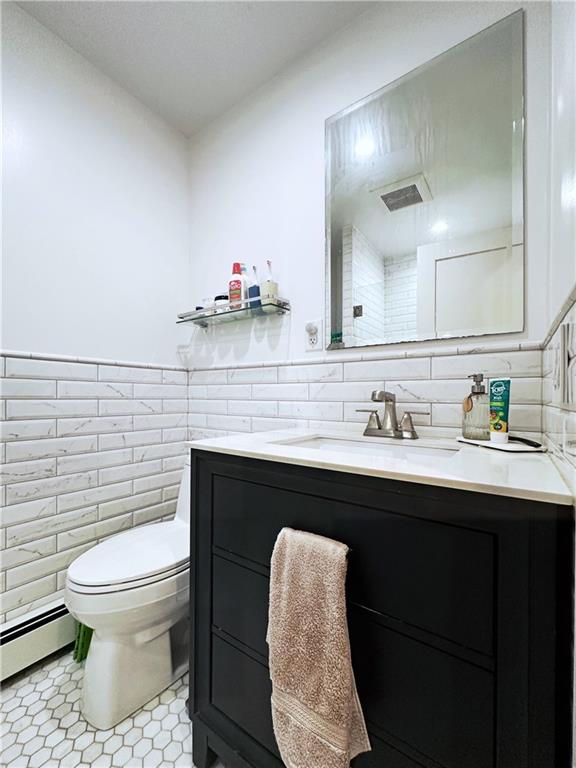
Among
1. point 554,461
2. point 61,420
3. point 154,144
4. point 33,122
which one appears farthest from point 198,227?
point 554,461

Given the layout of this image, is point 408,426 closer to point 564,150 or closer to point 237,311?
point 564,150

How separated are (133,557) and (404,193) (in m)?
1.66

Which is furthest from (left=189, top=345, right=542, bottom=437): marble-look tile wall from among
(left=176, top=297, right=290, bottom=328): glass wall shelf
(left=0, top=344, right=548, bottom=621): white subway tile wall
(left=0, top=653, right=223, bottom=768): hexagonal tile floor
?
(left=0, top=653, right=223, bottom=768): hexagonal tile floor

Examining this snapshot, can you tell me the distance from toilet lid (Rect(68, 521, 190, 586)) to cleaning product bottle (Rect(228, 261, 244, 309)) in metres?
1.04

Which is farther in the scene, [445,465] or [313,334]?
[313,334]

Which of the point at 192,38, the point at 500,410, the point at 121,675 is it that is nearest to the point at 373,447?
the point at 500,410

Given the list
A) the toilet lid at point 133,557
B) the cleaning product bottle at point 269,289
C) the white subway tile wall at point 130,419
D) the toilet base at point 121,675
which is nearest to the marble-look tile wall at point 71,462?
the white subway tile wall at point 130,419

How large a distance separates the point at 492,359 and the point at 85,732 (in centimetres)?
176

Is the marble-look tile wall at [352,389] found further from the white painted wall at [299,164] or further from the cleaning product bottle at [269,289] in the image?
the cleaning product bottle at [269,289]

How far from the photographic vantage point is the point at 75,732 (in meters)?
1.07

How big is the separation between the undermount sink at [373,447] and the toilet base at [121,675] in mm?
819

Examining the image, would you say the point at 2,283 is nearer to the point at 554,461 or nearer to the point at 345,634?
the point at 345,634

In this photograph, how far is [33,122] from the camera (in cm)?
137

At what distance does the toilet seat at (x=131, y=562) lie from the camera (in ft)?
3.46
